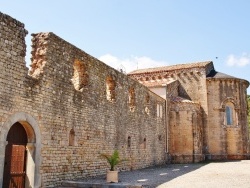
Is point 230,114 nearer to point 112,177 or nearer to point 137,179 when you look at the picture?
point 137,179

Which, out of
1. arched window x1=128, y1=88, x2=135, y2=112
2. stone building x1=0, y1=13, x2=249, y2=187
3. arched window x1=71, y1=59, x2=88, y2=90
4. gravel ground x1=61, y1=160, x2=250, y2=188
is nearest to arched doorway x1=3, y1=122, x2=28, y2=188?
stone building x1=0, y1=13, x2=249, y2=187

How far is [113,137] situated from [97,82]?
9.78 feet

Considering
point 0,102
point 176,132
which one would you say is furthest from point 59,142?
point 176,132

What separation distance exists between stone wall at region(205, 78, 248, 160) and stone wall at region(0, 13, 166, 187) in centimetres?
1117

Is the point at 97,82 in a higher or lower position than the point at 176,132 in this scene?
higher

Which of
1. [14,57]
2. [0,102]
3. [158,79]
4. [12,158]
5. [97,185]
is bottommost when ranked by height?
[97,185]

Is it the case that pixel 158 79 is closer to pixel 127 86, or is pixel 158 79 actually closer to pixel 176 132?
pixel 176 132

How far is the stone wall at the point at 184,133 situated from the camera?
23.6 meters

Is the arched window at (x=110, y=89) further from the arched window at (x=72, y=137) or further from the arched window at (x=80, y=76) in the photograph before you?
the arched window at (x=72, y=137)

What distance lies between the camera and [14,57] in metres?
8.95

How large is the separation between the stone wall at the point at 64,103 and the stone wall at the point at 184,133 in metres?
7.62

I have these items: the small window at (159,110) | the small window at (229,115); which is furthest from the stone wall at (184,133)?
the small window at (229,115)

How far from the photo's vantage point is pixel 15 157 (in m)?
9.44

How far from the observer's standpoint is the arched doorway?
8.90 meters
